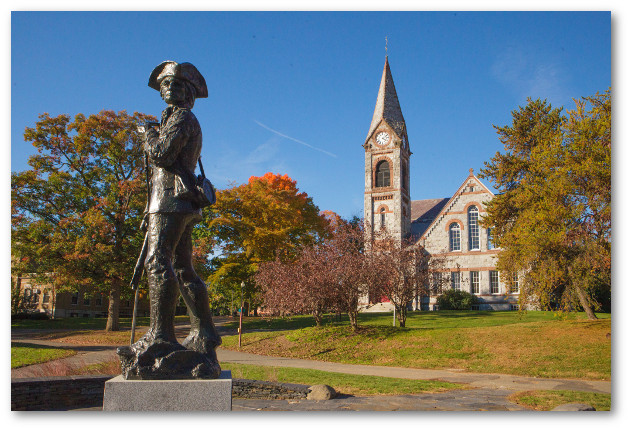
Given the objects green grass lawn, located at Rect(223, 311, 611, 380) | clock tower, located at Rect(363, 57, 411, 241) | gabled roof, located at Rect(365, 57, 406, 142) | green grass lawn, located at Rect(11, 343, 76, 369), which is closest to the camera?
green grass lawn, located at Rect(11, 343, 76, 369)

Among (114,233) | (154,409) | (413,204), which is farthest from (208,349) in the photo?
(413,204)

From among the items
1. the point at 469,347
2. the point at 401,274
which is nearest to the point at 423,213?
the point at 401,274

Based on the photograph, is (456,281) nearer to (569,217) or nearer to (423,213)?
(423,213)

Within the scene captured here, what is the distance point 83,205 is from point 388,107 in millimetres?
37518

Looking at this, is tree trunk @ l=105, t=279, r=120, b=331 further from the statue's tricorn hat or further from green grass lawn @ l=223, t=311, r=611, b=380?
the statue's tricorn hat

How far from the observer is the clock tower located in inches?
1924

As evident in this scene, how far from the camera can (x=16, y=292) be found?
3070 centimetres

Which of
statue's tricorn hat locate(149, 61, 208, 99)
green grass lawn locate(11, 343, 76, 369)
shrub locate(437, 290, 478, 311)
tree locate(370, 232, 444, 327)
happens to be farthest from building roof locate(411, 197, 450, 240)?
statue's tricorn hat locate(149, 61, 208, 99)

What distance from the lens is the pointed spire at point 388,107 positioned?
52.3 metres

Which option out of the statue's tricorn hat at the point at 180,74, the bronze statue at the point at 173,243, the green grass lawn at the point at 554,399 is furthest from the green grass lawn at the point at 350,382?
the statue's tricorn hat at the point at 180,74

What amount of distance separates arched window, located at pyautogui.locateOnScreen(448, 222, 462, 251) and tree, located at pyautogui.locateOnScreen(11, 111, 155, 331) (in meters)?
28.6

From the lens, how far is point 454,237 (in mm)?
43281

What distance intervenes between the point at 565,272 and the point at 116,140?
2113 centimetres
